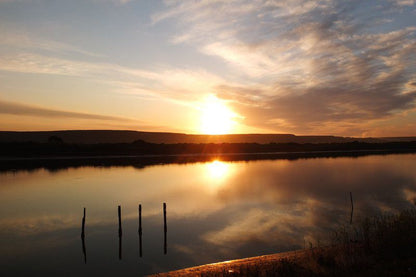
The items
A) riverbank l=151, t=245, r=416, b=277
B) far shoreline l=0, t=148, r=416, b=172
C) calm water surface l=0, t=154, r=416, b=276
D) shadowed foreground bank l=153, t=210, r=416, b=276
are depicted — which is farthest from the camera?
far shoreline l=0, t=148, r=416, b=172

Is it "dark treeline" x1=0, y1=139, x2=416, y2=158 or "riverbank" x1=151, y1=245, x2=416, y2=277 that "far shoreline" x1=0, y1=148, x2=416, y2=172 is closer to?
"dark treeline" x1=0, y1=139, x2=416, y2=158

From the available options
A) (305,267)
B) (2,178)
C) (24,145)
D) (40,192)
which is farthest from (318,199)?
(24,145)

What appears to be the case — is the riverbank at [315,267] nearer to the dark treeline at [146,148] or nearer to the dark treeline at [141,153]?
the dark treeline at [141,153]

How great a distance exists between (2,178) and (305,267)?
52270 mm

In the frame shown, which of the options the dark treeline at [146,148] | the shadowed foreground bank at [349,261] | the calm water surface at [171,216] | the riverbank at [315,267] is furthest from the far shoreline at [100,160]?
the shadowed foreground bank at [349,261]

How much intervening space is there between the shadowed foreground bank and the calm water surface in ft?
7.34

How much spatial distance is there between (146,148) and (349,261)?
10337 centimetres

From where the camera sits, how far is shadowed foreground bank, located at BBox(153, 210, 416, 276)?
10.6 meters

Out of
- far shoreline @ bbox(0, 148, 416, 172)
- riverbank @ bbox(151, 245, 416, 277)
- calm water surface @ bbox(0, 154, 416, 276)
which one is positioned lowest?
calm water surface @ bbox(0, 154, 416, 276)

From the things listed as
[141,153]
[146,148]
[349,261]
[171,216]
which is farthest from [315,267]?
[146,148]

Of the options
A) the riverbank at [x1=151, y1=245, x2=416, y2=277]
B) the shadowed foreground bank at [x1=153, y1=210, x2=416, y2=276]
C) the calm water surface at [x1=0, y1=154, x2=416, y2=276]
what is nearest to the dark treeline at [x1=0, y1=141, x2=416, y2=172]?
the calm water surface at [x1=0, y1=154, x2=416, y2=276]

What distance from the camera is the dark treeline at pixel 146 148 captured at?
3474 inches

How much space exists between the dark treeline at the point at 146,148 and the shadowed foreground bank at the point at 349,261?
89.8m

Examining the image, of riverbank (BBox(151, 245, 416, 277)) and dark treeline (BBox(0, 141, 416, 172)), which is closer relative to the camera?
riverbank (BBox(151, 245, 416, 277))
